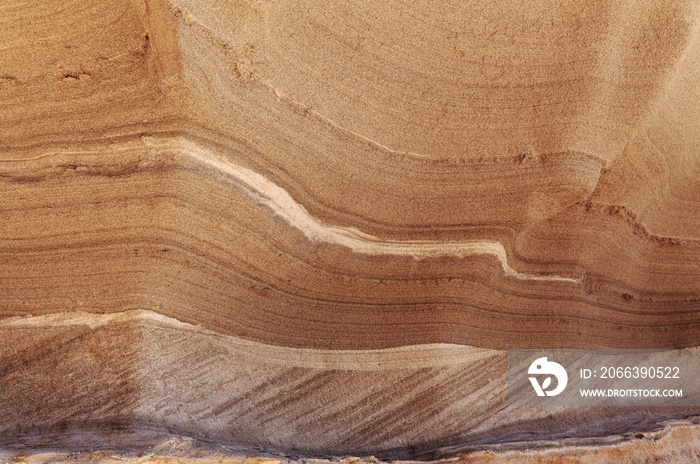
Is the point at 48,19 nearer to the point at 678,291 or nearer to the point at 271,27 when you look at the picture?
the point at 271,27

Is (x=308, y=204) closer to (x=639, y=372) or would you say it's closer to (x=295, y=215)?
(x=295, y=215)

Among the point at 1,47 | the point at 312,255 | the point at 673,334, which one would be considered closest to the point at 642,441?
the point at 673,334

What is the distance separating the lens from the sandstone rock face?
178 cm

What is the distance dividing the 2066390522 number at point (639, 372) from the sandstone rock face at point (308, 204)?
165 mm

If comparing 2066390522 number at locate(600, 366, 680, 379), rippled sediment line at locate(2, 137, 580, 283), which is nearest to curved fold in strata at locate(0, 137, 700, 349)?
rippled sediment line at locate(2, 137, 580, 283)

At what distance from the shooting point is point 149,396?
5.87ft

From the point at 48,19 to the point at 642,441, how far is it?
2724 mm

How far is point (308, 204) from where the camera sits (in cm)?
194

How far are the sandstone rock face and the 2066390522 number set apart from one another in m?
0.17

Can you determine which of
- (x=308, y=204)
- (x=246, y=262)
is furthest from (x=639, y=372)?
(x=246, y=262)

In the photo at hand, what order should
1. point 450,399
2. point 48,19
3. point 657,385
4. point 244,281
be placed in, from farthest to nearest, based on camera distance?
point 657,385 < point 450,399 < point 244,281 < point 48,19

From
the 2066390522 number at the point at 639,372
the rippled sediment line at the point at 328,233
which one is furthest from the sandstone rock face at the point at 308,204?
the 2066390522 number at the point at 639,372

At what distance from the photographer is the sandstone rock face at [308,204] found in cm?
178

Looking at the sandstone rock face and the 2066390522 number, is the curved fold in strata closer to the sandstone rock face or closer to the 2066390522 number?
the sandstone rock face
